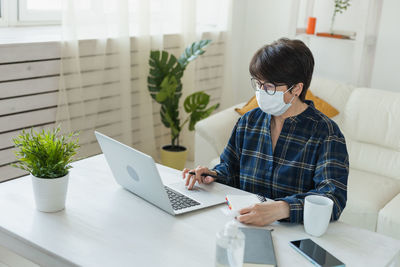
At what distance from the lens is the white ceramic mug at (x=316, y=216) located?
137cm

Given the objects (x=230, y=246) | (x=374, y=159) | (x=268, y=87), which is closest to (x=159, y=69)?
(x=374, y=159)

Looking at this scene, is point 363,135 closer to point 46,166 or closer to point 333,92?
point 333,92

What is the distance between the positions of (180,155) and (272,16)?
5.26 ft

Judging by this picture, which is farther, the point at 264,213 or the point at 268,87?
the point at 268,87

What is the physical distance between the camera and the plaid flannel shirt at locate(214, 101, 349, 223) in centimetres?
154

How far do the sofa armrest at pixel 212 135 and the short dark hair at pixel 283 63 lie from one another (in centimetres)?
131

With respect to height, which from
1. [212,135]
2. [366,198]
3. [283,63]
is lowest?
[366,198]

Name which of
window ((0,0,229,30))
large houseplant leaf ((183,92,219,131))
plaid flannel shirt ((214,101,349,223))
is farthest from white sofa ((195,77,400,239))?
plaid flannel shirt ((214,101,349,223))

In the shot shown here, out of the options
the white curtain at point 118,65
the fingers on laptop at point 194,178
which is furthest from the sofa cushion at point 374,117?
the fingers on laptop at point 194,178

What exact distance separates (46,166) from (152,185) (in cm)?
31

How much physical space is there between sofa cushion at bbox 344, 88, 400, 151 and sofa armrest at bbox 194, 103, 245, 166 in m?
0.74

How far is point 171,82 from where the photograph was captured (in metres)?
3.33

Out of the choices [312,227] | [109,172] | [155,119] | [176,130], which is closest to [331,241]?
[312,227]

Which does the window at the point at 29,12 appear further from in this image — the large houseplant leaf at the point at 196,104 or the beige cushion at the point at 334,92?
the beige cushion at the point at 334,92
